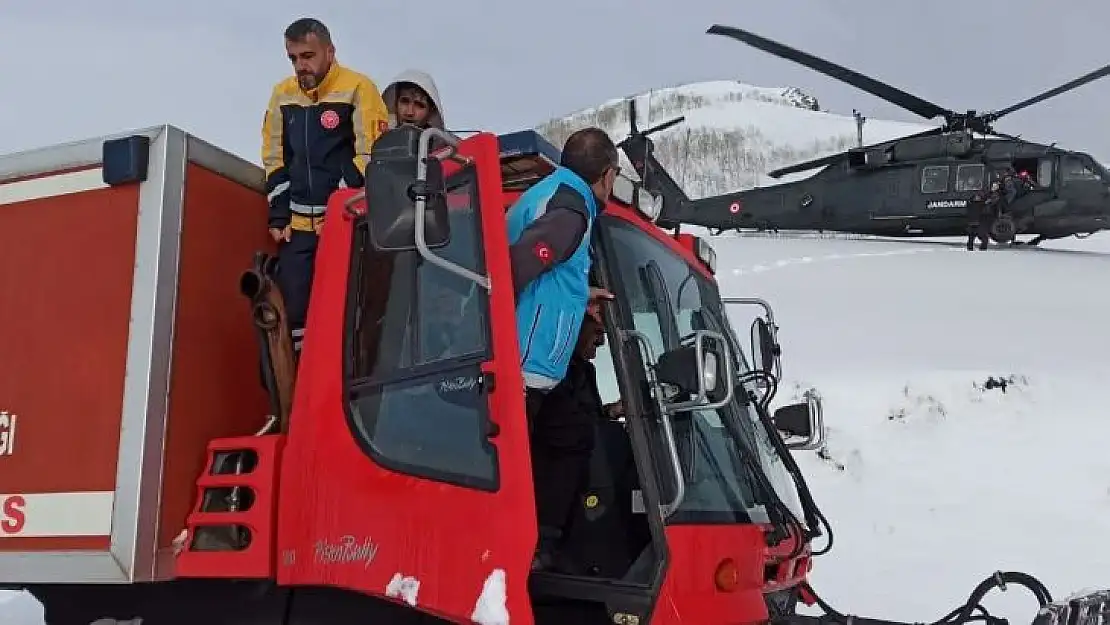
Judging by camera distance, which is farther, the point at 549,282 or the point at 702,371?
the point at 549,282

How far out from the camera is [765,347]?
423 centimetres

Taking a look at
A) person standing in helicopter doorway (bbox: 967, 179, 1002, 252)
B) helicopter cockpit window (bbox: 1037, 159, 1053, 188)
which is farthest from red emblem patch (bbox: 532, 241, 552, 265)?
helicopter cockpit window (bbox: 1037, 159, 1053, 188)

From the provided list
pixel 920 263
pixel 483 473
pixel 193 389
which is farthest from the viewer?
pixel 920 263

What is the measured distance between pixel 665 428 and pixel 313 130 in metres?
1.72

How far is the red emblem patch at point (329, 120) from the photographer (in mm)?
3742

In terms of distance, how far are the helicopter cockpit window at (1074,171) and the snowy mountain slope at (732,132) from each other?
36683mm

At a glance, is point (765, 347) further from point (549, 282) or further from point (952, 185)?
point (952, 185)

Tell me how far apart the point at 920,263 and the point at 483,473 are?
16.8 metres

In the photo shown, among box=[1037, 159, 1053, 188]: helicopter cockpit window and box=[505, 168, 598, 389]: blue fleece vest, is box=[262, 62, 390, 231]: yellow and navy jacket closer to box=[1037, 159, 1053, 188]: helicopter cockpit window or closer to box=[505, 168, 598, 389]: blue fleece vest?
Answer: box=[505, 168, 598, 389]: blue fleece vest

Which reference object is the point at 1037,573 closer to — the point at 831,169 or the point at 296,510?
the point at 296,510

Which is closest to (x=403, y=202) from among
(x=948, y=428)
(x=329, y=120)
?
(x=329, y=120)

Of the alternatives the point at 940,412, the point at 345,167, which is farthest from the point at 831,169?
the point at 345,167

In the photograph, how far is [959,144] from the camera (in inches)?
748

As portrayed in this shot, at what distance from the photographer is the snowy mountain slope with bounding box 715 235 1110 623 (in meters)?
7.08
